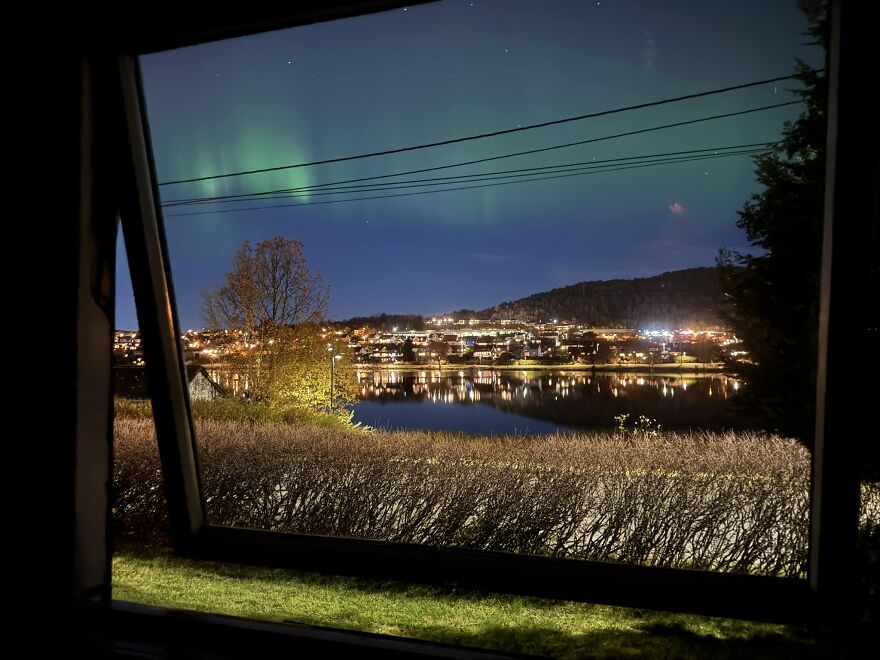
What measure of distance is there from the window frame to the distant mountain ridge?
1.32m

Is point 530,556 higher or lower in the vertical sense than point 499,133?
lower

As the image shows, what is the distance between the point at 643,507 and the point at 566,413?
1995 mm

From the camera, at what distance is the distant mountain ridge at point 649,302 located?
256 centimetres

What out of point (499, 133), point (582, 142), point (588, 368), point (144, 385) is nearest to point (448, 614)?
point (588, 368)

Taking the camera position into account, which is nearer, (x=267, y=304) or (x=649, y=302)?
(x=649, y=302)

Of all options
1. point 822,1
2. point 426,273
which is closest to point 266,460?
point 426,273

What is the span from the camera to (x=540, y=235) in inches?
155

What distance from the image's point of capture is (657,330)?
8.17 ft

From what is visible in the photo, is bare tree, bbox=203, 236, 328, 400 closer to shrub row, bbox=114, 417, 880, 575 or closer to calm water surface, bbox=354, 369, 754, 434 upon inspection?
calm water surface, bbox=354, 369, 754, 434

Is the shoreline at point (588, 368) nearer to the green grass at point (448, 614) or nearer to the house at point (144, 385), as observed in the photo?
the green grass at point (448, 614)

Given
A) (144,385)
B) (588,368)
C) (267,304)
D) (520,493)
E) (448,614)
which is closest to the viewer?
(448,614)

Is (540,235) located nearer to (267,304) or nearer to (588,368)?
(588,368)

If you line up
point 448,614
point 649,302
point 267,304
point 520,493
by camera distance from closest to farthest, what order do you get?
point 649,302, point 448,614, point 520,493, point 267,304

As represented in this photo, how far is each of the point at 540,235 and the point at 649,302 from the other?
147 centimetres
